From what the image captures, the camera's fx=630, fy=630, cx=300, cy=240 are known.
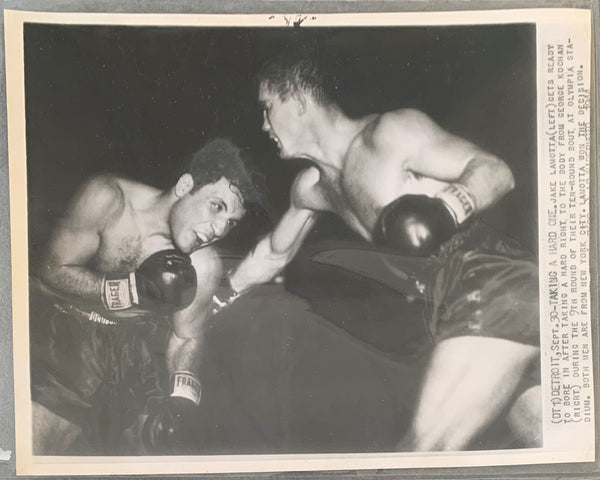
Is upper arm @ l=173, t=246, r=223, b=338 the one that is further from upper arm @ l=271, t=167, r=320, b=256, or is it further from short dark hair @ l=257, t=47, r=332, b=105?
short dark hair @ l=257, t=47, r=332, b=105

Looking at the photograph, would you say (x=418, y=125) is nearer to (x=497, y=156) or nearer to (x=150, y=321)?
(x=497, y=156)

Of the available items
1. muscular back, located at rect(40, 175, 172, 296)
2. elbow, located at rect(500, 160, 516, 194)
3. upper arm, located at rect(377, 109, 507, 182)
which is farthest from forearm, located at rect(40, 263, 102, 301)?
elbow, located at rect(500, 160, 516, 194)

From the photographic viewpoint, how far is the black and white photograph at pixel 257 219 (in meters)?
0.65

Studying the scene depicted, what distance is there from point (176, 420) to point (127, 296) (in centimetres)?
14

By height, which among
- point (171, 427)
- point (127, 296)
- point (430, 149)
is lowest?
point (171, 427)

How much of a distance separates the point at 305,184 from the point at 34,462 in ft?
1.35

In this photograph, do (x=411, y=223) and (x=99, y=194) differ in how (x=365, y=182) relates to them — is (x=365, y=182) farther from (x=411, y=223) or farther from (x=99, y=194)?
(x=99, y=194)

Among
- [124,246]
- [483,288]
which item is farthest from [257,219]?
[483,288]

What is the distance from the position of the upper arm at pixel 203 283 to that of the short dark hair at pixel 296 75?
18 cm

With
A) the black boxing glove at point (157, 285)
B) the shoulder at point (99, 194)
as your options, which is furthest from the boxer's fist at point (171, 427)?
the shoulder at point (99, 194)

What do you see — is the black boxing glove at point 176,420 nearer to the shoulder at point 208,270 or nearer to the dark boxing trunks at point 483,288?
the shoulder at point 208,270

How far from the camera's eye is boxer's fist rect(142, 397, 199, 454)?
2.17 ft

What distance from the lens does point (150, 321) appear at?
66cm

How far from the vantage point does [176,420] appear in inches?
26.1
